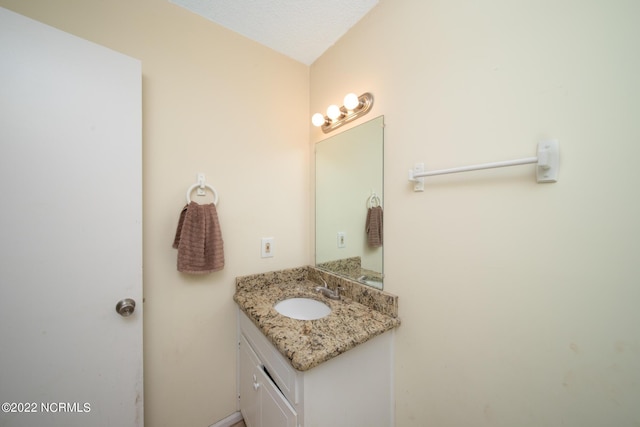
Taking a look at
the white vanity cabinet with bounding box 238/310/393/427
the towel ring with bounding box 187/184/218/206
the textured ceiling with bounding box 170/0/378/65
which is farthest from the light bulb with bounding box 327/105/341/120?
the white vanity cabinet with bounding box 238/310/393/427

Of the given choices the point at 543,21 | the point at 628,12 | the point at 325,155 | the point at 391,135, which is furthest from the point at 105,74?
the point at 628,12

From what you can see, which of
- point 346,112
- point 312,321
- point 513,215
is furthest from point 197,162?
point 513,215

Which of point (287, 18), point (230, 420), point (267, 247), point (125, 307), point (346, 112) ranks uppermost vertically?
point (287, 18)

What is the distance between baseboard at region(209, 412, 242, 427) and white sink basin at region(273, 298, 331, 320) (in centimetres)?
72

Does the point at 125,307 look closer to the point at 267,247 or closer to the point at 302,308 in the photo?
the point at 267,247

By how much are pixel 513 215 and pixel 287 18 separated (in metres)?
1.38

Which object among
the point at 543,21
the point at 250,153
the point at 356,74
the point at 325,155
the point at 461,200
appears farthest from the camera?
the point at 325,155

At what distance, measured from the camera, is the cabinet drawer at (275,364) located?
0.74 m

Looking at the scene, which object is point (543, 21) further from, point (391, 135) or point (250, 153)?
point (250, 153)

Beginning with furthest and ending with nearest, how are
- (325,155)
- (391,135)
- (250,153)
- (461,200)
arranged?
(325,155)
(250,153)
(391,135)
(461,200)

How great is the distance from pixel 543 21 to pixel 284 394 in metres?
1.49

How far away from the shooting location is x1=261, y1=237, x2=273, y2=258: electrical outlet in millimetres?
1307

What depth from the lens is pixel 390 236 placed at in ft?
3.26

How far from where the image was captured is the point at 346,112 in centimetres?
117
